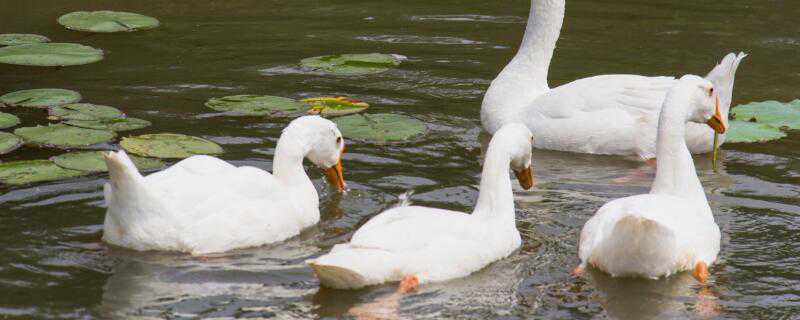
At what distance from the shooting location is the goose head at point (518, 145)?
762 centimetres

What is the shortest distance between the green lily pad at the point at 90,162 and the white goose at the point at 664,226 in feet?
10.2

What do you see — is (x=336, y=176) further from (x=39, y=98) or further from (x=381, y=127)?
(x=39, y=98)

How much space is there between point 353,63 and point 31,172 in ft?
13.3

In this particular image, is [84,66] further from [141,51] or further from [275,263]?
[275,263]

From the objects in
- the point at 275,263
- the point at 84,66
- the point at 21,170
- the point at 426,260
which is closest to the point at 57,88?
the point at 84,66

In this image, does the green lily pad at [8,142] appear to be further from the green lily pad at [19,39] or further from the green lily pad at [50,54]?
the green lily pad at [19,39]

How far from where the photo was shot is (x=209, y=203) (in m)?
7.43

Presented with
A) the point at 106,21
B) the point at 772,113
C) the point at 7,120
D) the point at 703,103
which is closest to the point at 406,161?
the point at 703,103

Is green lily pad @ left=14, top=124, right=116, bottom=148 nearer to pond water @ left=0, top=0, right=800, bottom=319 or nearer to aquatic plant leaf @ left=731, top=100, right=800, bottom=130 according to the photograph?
pond water @ left=0, top=0, right=800, bottom=319

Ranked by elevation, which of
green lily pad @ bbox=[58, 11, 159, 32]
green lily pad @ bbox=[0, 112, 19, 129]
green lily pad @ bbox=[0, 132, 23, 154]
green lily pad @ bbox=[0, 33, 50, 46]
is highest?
green lily pad @ bbox=[58, 11, 159, 32]

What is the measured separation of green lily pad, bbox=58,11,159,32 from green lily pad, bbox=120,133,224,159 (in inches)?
153

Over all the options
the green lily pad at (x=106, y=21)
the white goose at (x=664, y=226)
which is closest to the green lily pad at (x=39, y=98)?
the green lily pad at (x=106, y=21)

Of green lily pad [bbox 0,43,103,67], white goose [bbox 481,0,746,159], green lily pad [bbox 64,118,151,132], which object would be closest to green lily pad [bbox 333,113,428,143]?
white goose [bbox 481,0,746,159]

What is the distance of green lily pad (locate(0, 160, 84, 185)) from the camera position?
8.52 meters
